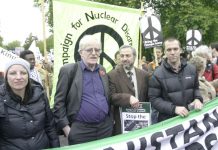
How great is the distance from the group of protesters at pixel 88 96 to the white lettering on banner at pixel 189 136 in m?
0.14

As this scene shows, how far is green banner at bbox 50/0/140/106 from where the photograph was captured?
5770mm

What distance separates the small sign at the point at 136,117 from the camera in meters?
4.54

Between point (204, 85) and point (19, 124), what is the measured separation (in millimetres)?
2498

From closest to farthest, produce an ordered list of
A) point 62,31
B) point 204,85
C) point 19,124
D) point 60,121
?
point 19,124
point 60,121
point 204,85
point 62,31

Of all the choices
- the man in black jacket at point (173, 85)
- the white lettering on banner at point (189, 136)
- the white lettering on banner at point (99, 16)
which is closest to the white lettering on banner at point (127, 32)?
the white lettering on banner at point (99, 16)

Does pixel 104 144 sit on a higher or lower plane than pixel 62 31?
lower

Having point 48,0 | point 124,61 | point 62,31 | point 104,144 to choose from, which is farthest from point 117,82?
point 48,0

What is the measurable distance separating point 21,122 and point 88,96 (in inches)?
36.3

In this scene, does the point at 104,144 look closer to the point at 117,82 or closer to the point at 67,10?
the point at 117,82

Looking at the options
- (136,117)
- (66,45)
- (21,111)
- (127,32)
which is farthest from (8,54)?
(21,111)

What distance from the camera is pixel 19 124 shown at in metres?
3.65

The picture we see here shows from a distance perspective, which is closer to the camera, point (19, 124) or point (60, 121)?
point (19, 124)

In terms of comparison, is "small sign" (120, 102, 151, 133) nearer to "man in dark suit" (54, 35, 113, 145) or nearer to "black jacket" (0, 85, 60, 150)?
"man in dark suit" (54, 35, 113, 145)

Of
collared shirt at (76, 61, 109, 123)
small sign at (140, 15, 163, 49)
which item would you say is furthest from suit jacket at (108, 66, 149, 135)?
small sign at (140, 15, 163, 49)
